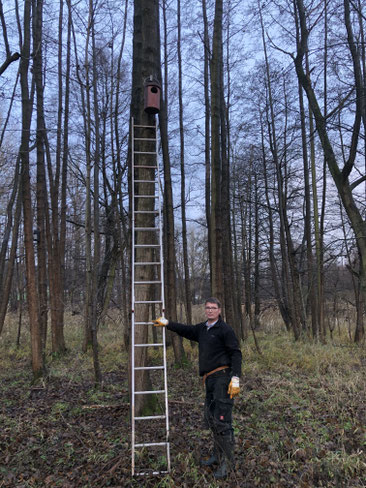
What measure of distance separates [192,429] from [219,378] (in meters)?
A: 1.49

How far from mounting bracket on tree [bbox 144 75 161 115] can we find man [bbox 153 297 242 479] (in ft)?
10.4

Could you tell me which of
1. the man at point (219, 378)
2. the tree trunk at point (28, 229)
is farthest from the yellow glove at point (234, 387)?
the tree trunk at point (28, 229)

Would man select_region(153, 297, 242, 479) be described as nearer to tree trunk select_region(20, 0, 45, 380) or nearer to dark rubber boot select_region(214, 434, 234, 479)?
dark rubber boot select_region(214, 434, 234, 479)

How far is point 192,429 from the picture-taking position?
507 cm

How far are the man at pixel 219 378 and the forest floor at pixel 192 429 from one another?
0.23 metres

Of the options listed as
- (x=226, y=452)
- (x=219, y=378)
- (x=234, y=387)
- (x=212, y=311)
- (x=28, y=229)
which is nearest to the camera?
(x=234, y=387)

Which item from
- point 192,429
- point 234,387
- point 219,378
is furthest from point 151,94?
point 192,429

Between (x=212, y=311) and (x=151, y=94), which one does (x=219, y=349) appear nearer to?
(x=212, y=311)

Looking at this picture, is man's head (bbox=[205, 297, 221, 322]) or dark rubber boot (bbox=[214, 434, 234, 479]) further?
man's head (bbox=[205, 297, 221, 322])

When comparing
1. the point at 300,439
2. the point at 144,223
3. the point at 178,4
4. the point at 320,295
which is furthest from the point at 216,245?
the point at 178,4

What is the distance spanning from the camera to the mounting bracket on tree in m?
5.20

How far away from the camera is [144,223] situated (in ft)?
17.2

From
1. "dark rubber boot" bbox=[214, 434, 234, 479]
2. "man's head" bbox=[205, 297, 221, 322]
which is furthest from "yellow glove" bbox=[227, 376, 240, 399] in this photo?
"man's head" bbox=[205, 297, 221, 322]

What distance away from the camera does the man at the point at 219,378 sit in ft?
13.1
